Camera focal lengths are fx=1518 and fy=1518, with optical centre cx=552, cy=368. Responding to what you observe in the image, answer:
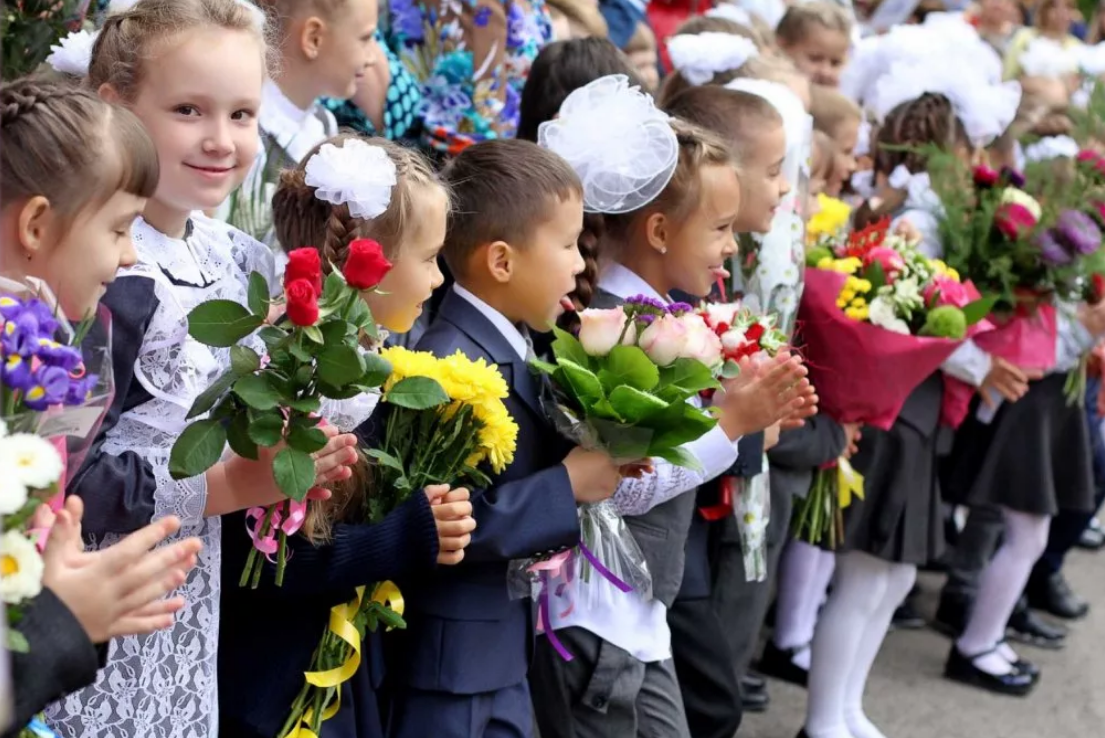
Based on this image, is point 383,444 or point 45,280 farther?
point 383,444

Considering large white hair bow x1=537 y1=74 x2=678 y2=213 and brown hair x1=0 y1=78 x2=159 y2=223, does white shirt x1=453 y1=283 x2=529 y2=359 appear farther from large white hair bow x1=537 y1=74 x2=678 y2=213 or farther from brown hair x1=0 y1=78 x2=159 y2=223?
brown hair x1=0 y1=78 x2=159 y2=223

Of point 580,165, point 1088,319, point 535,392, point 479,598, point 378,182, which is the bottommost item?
point 1088,319

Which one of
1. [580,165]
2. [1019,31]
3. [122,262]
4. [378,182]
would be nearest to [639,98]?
[580,165]

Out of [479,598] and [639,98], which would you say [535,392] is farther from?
[639,98]

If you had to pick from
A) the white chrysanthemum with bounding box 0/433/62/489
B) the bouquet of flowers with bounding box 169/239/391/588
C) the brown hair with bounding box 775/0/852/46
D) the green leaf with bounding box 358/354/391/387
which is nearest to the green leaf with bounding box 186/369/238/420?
the bouquet of flowers with bounding box 169/239/391/588

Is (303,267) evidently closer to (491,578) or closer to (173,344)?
(173,344)

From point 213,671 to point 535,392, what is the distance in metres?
0.89

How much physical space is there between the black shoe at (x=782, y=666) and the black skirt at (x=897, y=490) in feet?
2.93

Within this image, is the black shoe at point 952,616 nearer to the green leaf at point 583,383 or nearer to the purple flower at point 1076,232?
the purple flower at point 1076,232

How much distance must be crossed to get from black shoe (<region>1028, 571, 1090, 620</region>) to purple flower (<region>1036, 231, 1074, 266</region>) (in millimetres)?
2123

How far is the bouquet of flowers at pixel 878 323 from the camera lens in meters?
4.31

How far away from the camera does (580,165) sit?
352cm

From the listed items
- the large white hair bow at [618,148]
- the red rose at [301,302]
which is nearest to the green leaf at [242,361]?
the red rose at [301,302]

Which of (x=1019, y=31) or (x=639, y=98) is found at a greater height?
(x=639, y=98)
